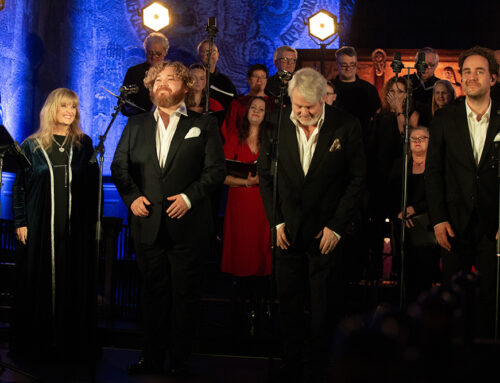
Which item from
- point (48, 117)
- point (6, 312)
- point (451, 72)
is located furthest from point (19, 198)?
point (451, 72)

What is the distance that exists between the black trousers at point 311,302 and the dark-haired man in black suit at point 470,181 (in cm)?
67

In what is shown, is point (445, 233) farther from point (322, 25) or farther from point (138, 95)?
point (322, 25)

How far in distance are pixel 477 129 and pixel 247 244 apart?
1.98 metres

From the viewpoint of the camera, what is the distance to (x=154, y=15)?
338 inches

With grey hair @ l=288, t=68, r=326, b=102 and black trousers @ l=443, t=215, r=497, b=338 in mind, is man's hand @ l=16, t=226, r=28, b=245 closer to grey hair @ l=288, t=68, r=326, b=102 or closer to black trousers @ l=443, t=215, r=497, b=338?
grey hair @ l=288, t=68, r=326, b=102

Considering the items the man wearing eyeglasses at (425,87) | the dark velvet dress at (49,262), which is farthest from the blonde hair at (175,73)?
the man wearing eyeglasses at (425,87)

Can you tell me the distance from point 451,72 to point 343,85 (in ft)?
6.48

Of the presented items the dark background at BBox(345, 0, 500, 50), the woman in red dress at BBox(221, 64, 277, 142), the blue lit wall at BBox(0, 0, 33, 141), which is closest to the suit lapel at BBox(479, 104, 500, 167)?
the woman in red dress at BBox(221, 64, 277, 142)

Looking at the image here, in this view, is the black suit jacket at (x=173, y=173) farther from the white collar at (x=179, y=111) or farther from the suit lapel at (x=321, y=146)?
the suit lapel at (x=321, y=146)

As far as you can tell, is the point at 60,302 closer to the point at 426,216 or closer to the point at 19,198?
the point at 19,198

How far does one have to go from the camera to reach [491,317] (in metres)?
3.35

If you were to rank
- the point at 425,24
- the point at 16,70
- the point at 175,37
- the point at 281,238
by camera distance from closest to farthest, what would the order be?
1. the point at 281,238
2. the point at 16,70
3. the point at 425,24
4. the point at 175,37

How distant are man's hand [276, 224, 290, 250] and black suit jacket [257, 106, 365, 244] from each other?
0.03 meters

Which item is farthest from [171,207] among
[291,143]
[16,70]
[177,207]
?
[16,70]
